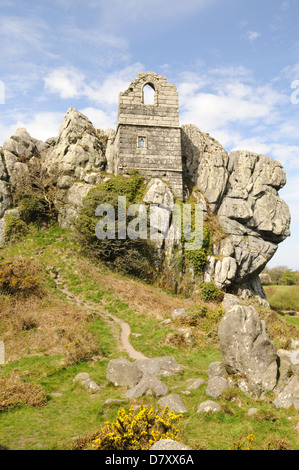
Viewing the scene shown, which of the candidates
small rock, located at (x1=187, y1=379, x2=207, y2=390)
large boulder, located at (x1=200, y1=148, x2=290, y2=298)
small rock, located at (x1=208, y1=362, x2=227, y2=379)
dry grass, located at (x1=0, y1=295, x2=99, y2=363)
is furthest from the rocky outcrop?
large boulder, located at (x1=200, y1=148, x2=290, y2=298)

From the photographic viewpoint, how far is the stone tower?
34.7m

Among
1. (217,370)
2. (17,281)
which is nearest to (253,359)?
(217,370)

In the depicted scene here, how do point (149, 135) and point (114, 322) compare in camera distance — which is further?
point (149, 135)

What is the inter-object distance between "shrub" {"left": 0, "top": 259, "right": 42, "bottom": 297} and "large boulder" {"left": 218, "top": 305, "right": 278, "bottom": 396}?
14296 millimetres

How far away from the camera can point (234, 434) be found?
834 cm

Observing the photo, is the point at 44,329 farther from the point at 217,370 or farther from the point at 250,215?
the point at 250,215

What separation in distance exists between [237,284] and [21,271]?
24.0 metres

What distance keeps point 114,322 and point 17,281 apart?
700 centimetres

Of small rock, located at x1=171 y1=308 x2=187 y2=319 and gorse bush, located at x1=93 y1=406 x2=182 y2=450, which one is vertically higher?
small rock, located at x1=171 y1=308 x2=187 y2=319

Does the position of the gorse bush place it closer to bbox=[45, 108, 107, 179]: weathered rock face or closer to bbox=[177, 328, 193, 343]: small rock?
bbox=[177, 328, 193, 343]: small rock

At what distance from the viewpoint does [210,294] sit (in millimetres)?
29234
